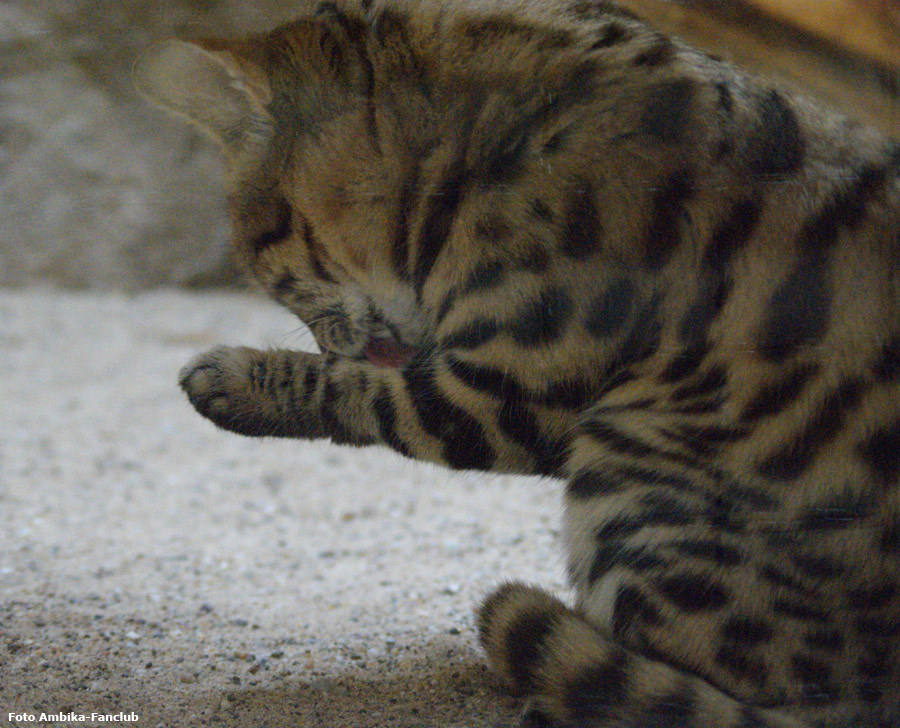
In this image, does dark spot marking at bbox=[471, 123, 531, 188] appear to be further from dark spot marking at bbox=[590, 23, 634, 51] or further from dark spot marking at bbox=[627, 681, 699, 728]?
dark spot marking at bbox=[627, 681, 699, 728]

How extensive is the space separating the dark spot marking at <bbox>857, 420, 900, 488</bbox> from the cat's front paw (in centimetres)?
112

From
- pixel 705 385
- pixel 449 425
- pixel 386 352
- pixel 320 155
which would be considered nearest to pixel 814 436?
pixel 705 385

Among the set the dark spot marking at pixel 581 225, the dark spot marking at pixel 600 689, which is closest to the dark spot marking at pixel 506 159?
the dark spot marking at pixel 581 225

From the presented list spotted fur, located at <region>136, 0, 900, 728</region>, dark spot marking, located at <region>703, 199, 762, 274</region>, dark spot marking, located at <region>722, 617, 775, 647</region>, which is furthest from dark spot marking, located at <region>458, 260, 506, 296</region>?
dark spot marking, located at <region>722, 617, 775, 647</region>

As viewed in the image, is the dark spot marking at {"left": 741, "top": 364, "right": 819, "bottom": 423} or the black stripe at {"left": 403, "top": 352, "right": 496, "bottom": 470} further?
the black stripe at {"left": 403, "top": 352, "right": 496, "bottom": 470}

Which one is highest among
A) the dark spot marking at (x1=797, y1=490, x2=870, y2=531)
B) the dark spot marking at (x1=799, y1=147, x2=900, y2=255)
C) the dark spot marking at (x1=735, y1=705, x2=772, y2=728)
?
the dark spot marking at (x1=799, y1=147, x2=900, y2=255)

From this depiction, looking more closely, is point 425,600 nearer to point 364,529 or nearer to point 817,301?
point 364,529

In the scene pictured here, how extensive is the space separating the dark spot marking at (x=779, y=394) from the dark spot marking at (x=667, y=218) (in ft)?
0.85

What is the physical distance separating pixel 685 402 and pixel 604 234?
0.31 meters

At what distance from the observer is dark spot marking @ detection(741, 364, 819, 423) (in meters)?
1.58

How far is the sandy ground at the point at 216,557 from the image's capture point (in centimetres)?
190

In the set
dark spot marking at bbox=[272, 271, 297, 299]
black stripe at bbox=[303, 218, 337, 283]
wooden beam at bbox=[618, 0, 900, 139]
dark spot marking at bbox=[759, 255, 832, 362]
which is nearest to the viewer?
wooden beam at bbox=[618, 0, 900, 139]

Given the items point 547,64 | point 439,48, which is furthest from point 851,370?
point 439,48

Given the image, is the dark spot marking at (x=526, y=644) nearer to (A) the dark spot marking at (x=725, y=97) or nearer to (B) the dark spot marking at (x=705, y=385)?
(B) the dark spot marking at (x=705, y=385)
